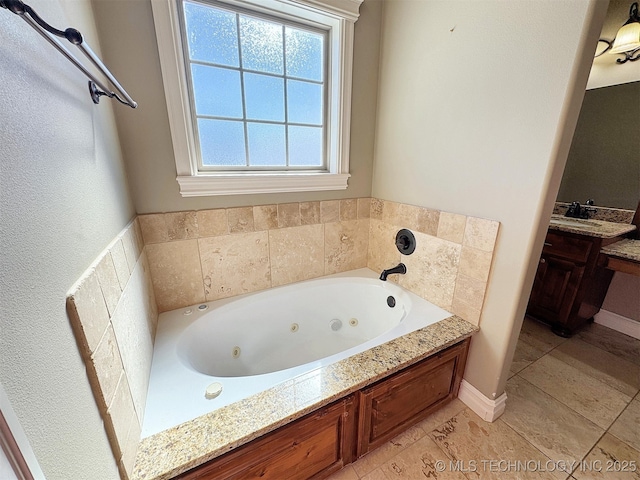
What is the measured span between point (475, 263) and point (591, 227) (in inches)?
52.9

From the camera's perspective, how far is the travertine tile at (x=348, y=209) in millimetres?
1904

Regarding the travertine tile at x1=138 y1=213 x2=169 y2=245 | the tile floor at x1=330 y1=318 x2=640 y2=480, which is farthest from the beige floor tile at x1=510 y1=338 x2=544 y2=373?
the travertine tile at x1=138 y1=213 x2=169 y2=245

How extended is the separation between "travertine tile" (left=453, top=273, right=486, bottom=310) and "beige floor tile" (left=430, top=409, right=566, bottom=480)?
2.09ft

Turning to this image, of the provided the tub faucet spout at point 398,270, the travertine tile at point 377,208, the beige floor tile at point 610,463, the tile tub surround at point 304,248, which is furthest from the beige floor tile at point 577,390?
the travertine tile at point 377,208

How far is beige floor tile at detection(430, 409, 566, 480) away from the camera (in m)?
1.18

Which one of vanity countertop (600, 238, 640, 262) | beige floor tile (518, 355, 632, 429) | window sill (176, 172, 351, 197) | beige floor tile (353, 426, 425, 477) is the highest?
window sill (176, 172, 351, 197)

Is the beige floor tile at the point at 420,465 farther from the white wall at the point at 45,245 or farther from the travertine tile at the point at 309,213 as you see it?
the travertine tile at the point at 309,213

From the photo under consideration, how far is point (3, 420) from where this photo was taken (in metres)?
0.32

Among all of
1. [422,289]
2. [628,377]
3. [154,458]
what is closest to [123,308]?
[154,458]

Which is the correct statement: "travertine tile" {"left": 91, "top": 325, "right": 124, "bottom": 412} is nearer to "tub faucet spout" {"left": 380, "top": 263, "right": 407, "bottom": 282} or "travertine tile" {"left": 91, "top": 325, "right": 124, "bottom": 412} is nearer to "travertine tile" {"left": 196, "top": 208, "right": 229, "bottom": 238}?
"travertine tile" {"left": 196, "top": 208, "right": 229, "bottom": 238}

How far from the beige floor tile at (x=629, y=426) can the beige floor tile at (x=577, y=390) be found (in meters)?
0.02

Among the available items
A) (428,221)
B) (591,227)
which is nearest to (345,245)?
(428,221)

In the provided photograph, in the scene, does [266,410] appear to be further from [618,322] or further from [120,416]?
[618,322]

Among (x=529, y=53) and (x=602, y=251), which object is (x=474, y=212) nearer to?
(x=529, y=53)
